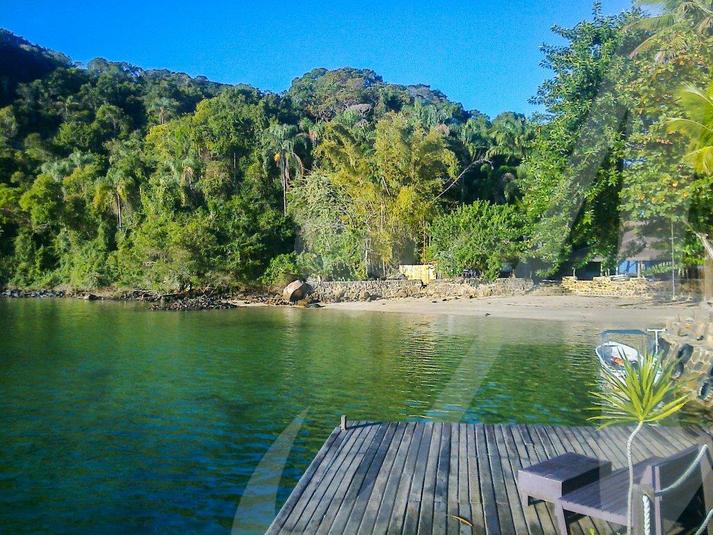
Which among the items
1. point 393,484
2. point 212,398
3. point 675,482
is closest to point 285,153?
point 212,398

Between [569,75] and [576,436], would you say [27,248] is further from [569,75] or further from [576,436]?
[576,436]

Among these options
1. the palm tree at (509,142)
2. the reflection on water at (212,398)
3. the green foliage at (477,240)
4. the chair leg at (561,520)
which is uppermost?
the palm tree at (509,142)

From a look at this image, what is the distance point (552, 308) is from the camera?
2642 cm

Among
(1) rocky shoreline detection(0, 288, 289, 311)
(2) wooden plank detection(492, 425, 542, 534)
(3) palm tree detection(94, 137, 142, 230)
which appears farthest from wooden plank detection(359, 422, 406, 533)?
(3) palm tree detection(94, 137, 142, 230)

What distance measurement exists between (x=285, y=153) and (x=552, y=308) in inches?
1052

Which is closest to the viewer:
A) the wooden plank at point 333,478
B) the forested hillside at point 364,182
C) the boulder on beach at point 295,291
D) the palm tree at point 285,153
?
the wooden plank at point 333,478

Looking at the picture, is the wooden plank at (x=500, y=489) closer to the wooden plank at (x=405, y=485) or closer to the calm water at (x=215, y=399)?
the wooden plank at (x=405, y=485)

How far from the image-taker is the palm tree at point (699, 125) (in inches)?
468

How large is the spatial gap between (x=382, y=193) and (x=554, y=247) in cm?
1693

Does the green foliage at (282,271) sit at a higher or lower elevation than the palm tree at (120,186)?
lower

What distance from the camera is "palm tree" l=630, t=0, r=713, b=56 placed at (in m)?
18.9

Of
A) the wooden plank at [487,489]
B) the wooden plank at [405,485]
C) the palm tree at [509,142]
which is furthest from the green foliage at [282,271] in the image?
the wooden plank at [487,489]

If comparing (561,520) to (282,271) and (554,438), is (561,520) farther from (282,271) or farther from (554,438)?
(282,271)

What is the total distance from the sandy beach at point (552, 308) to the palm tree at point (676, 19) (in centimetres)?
823
